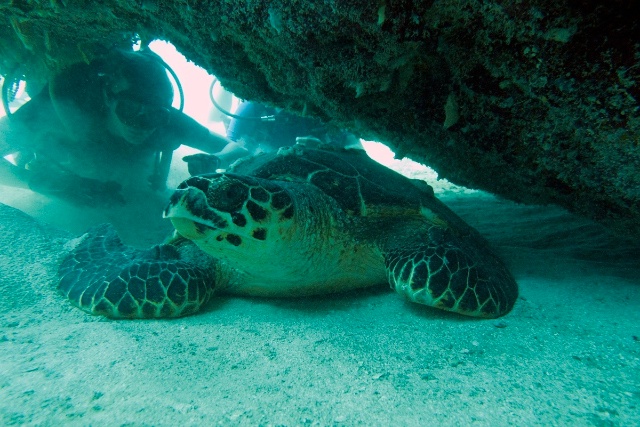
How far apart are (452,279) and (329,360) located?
0.95 meters

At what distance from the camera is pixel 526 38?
4.64 feet

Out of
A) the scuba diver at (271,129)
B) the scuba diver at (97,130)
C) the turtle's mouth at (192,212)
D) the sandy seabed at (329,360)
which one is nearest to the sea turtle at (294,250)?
the turtle's mouth at (192,212)

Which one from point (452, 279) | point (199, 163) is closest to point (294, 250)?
point (452, 279)

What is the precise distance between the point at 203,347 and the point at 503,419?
1271 millimetres

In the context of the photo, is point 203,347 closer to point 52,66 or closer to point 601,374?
point 601,374

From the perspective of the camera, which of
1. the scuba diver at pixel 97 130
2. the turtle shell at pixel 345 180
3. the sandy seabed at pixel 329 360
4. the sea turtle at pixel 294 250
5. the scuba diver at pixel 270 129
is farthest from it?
the scuba diver at pixel 270 129

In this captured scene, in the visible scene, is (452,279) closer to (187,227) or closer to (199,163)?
(187,227)

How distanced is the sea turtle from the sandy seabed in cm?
13

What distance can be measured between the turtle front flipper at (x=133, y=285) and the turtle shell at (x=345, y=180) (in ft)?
3.30

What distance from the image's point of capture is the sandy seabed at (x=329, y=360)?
3.25 ft

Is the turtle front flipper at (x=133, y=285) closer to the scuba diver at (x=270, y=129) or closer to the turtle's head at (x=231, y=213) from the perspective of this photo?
the turtle's head at (x=231, y=213)

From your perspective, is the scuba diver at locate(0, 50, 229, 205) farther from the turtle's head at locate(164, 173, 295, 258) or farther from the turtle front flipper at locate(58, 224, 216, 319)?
the turtle's head at locate(164, 173, 295, 258)

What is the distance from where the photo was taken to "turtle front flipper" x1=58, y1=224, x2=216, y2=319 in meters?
1.96

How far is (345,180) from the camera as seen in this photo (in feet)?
8.59
